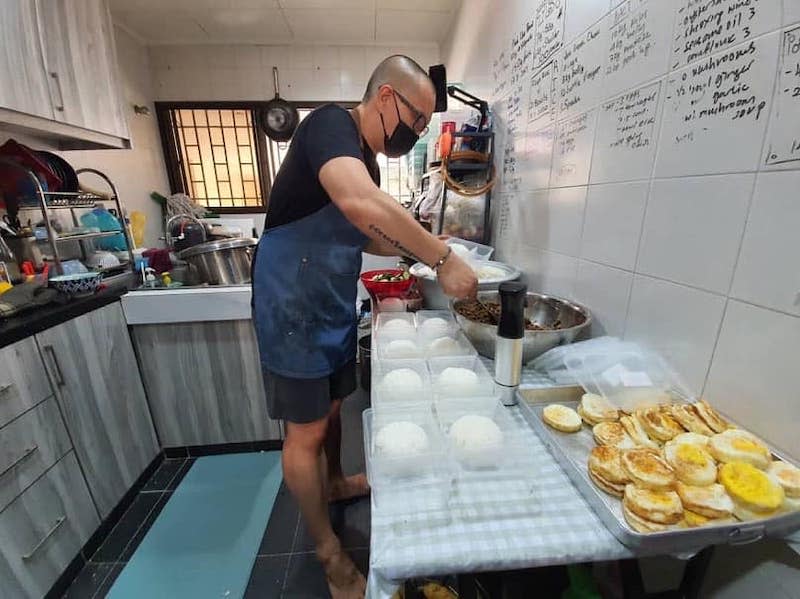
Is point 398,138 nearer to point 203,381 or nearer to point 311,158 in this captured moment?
point 311,158

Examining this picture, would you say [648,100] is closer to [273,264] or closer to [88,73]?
[273,264]

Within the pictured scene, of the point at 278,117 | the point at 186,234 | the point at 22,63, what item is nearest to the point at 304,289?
the point at 22,63

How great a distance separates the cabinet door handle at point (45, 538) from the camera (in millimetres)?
972

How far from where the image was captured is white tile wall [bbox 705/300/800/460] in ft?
1.64

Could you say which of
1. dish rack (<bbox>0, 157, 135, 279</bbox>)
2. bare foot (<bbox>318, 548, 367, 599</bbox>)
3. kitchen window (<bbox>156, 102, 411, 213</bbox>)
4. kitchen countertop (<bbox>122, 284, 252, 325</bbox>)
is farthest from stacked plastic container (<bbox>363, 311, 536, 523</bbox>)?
kitchen window (<bbox>156, 102, 411, 213</bbox>)

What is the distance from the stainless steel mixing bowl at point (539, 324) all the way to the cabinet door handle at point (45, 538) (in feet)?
4.53

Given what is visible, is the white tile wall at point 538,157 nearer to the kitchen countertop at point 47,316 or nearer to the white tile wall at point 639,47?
the white tile wall at point 639,47

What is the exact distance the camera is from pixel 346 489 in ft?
Answer: 4.50

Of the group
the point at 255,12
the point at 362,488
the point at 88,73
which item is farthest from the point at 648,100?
the point at 255,12

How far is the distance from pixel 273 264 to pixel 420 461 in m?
0.62

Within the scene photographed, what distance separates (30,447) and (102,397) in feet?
0.96

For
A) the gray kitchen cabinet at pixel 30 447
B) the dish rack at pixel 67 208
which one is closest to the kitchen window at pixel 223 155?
the dish rack at pixel 67 208

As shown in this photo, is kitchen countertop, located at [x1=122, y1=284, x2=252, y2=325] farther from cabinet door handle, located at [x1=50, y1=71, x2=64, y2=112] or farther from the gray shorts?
cabinet door handle, located at [x1=50, y1=71, x2=64, y2=112]

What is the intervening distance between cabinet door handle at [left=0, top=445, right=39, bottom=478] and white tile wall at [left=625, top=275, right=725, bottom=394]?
165cm
